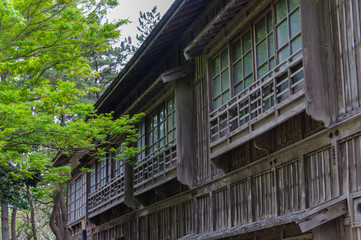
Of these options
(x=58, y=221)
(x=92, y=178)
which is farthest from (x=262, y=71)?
(x=58, y=221)

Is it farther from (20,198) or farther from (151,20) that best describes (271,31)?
(151,20)

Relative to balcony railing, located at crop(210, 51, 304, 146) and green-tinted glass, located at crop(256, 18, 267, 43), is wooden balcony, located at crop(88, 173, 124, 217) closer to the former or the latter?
balcony railing, located at crop(210, 51, 304, 146)

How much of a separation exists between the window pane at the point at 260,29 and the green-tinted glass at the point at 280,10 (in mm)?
718

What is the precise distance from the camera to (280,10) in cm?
1295

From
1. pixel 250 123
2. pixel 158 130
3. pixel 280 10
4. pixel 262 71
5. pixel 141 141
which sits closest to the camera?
pixel 280 10

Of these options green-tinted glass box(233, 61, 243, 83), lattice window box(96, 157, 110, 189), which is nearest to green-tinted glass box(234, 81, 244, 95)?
green-tinted glass box(233, 61, 243, 83)

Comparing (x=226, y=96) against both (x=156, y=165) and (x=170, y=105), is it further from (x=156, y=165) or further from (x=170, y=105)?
(x=156, y=165)

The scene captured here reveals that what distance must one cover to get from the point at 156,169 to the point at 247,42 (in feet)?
25.2

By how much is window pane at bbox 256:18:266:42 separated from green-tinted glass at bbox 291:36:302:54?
152 cm

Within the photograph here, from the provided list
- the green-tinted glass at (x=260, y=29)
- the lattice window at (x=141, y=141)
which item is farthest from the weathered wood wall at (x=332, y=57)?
the lattice window at (x=141, y=141)

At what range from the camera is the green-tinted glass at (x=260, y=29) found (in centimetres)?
1372

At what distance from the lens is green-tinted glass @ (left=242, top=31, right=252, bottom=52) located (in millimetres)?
14457

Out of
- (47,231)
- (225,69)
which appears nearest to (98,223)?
(225,69)

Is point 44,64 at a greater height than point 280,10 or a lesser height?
greater
